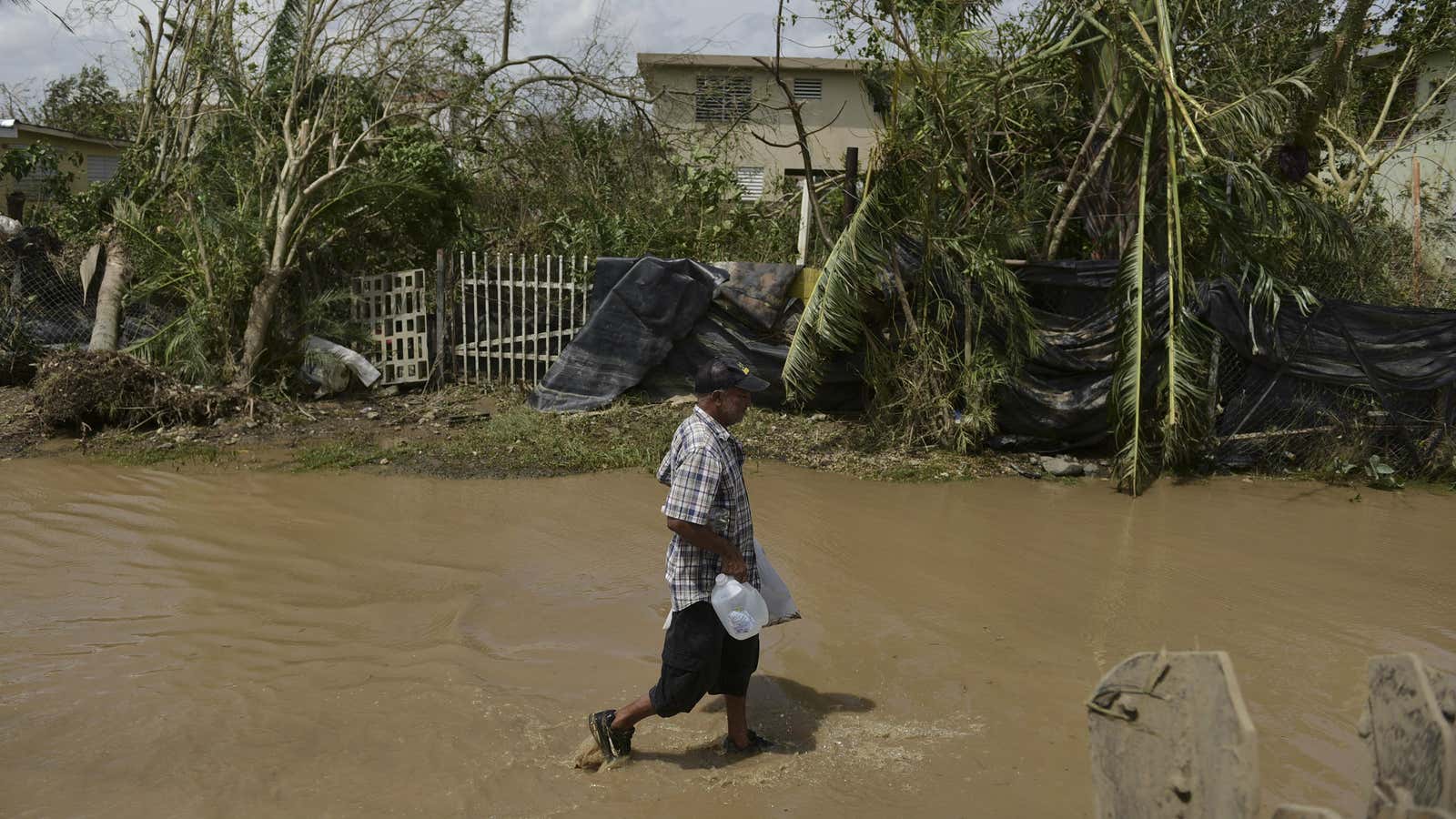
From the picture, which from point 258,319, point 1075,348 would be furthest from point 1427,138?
point 258,319

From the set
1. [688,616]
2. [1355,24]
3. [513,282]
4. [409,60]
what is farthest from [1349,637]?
[409,60]

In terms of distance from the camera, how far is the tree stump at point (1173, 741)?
5.37 ft

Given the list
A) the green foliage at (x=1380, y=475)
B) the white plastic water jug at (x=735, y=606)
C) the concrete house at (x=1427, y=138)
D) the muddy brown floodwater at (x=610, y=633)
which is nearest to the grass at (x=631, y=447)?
the muddy brown floodwater at (x=610, y=633)

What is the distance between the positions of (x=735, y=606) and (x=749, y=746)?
721 mm

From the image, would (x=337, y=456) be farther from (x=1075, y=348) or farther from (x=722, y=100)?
Answer: (x=722, y=100)

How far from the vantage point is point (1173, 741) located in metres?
1.75

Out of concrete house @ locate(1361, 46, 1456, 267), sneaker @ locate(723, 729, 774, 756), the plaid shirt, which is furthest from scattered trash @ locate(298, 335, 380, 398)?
concrete house @ locate(1361, 46, 1456, 267)

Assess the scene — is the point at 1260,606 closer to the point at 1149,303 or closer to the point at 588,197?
the point at 1149,303

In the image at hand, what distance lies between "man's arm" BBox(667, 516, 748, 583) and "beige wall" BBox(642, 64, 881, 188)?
5718mm

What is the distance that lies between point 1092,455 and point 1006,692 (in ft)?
16.6

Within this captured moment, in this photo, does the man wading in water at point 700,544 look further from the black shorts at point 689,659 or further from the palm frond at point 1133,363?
the palm frond at point 1133,363

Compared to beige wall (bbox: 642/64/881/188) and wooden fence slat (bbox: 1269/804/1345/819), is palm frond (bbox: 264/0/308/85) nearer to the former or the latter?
beige wall (bbox: 642/64/881/188)

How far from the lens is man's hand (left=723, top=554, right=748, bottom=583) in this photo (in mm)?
3926

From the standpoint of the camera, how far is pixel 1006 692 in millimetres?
4777
